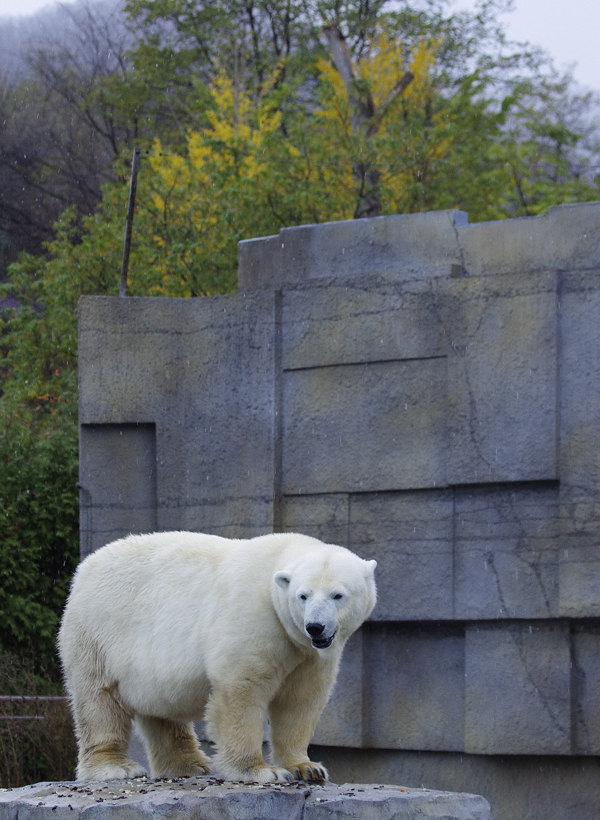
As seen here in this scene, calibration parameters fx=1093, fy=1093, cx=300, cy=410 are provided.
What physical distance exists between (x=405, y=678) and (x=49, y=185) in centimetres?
2818

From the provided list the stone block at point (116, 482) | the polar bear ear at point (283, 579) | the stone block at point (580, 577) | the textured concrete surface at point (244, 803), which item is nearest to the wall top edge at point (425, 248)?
the stone block at point (116, 482)

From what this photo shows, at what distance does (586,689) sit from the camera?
5750 millimetres

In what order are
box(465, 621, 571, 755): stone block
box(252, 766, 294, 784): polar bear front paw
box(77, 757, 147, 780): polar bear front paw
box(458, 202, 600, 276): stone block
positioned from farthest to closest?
box(458, 202, 600, 276): stone block
box(465, 621, 571, 755): stone block
box(77, 757, 147, 780): polar bear front paw
box(252, 766, 294, 784): polar bear front paw

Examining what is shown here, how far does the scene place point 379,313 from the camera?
6262 millimetres

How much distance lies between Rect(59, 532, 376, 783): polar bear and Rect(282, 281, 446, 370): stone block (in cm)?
204

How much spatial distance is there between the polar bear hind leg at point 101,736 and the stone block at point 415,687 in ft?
6.82

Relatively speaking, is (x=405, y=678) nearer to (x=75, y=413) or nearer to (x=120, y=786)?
(x=120, y=786)

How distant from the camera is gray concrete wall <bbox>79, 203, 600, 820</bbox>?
5805 mm

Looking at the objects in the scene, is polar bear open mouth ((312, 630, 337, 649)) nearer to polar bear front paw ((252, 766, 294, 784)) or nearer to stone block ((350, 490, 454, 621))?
polar bear front paw ((252, 766, 294, 784))

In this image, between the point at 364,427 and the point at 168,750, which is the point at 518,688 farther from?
the point at 168,750

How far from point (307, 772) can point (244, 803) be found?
1.35 ft

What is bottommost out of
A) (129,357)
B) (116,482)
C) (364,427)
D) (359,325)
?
(116,482)

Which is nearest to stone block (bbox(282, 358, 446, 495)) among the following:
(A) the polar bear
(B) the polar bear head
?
(A) the polar bear

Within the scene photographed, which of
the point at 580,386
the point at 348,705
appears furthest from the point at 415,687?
the point at 580,386
